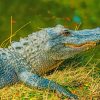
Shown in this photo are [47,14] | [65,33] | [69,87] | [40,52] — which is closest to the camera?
[69,87]

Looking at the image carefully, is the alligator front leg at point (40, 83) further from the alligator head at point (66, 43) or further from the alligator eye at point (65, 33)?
the alligator eye at point (65, 33)

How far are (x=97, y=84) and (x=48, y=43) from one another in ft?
3.54

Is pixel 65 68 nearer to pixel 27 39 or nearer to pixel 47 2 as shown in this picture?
pixel 27 39

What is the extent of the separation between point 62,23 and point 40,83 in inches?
271

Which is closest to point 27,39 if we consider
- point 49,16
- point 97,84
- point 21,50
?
point 21,50

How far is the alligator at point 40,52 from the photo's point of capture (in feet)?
29.3

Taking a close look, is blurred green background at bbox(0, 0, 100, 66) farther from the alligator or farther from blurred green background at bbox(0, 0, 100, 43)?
the alligator

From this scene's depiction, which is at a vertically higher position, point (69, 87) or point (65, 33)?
point (65, 33)

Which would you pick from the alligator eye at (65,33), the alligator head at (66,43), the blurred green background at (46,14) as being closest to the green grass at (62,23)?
the blurred green background at (46,14)

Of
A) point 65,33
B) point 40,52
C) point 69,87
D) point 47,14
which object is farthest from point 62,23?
point 69,87

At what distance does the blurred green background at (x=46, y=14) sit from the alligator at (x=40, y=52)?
148 inches

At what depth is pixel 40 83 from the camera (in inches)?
341

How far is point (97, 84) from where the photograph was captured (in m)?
8.80

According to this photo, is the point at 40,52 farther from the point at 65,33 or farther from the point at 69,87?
the point at 69,87
